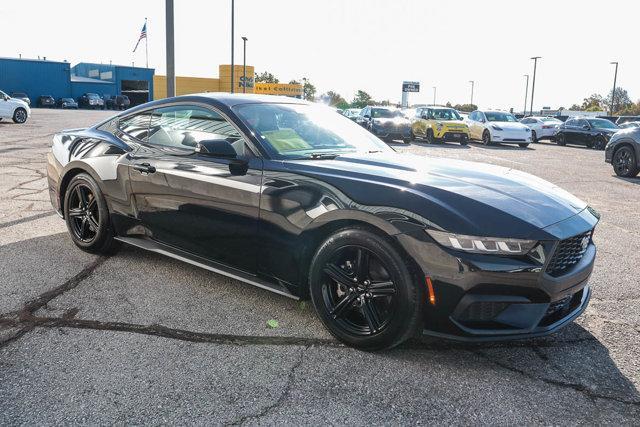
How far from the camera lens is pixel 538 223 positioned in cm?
269

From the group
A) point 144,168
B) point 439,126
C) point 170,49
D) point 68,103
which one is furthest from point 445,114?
point 68,103

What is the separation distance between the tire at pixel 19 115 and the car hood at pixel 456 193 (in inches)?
926

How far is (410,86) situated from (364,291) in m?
61.8

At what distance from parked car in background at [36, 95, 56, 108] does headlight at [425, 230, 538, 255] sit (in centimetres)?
5959

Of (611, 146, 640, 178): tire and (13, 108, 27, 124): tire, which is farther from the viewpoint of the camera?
(13, 108, 27, 124): tire

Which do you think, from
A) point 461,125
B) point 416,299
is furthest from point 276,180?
point 461,125

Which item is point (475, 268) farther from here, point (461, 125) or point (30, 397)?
point (461, 125)

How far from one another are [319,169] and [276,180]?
27cm

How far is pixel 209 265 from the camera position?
363cm

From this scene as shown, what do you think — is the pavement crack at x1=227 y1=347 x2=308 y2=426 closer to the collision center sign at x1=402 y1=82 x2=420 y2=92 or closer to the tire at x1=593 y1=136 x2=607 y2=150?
the tire at x1=593 y1=136 x2=607 y2=150

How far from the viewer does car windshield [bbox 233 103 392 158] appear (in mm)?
3520

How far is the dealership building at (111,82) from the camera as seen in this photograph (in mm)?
53344

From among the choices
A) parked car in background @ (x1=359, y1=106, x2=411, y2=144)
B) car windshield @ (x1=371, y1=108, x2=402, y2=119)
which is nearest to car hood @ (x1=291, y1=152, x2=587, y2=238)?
parked car in background @ (x1=359, y1=106, x2=411, y2=144)

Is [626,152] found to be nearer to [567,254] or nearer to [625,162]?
[625,162]
